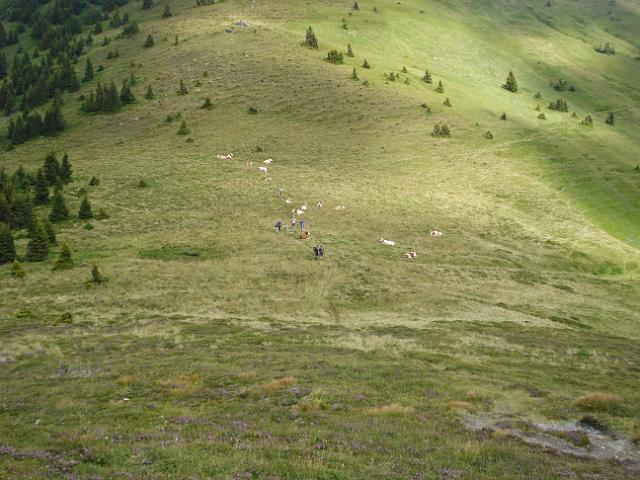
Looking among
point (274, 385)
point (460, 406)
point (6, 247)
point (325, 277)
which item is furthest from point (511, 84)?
point (274, 385)

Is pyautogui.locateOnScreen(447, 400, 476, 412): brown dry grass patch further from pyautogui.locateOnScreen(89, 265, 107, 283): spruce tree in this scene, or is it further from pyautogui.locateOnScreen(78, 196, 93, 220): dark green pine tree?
pyautogui.locateOnScreen(78, 196, 93, 220): dark green pine tree

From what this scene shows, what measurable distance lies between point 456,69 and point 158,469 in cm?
13483

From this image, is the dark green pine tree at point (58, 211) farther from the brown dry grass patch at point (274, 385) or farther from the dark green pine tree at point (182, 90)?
the dark green pine tree at point (182, 90)

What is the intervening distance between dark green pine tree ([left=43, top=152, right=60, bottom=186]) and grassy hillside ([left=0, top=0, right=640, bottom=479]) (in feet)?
12.5

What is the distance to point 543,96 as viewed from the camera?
12812cm

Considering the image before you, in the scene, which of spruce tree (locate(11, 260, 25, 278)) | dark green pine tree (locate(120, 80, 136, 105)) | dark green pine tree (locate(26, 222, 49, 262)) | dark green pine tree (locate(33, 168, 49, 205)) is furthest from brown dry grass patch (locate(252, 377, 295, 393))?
dark green pine tree (locate(120, 80, 136, 105))

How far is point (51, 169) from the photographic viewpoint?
72.6 metres

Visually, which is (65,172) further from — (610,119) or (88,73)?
(610,119)

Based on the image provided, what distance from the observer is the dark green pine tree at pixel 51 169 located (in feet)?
235

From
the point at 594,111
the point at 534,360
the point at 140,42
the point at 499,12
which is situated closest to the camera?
the point at 534,360

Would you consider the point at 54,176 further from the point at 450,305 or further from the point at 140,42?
the point at 140,42

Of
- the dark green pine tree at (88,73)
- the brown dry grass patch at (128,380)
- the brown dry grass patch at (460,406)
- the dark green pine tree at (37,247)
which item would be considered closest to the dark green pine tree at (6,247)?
the dark green pine tree at (37,247)

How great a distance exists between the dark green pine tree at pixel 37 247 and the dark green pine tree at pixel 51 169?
88.7 ft

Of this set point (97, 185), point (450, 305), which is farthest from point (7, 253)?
point (450, 305)
